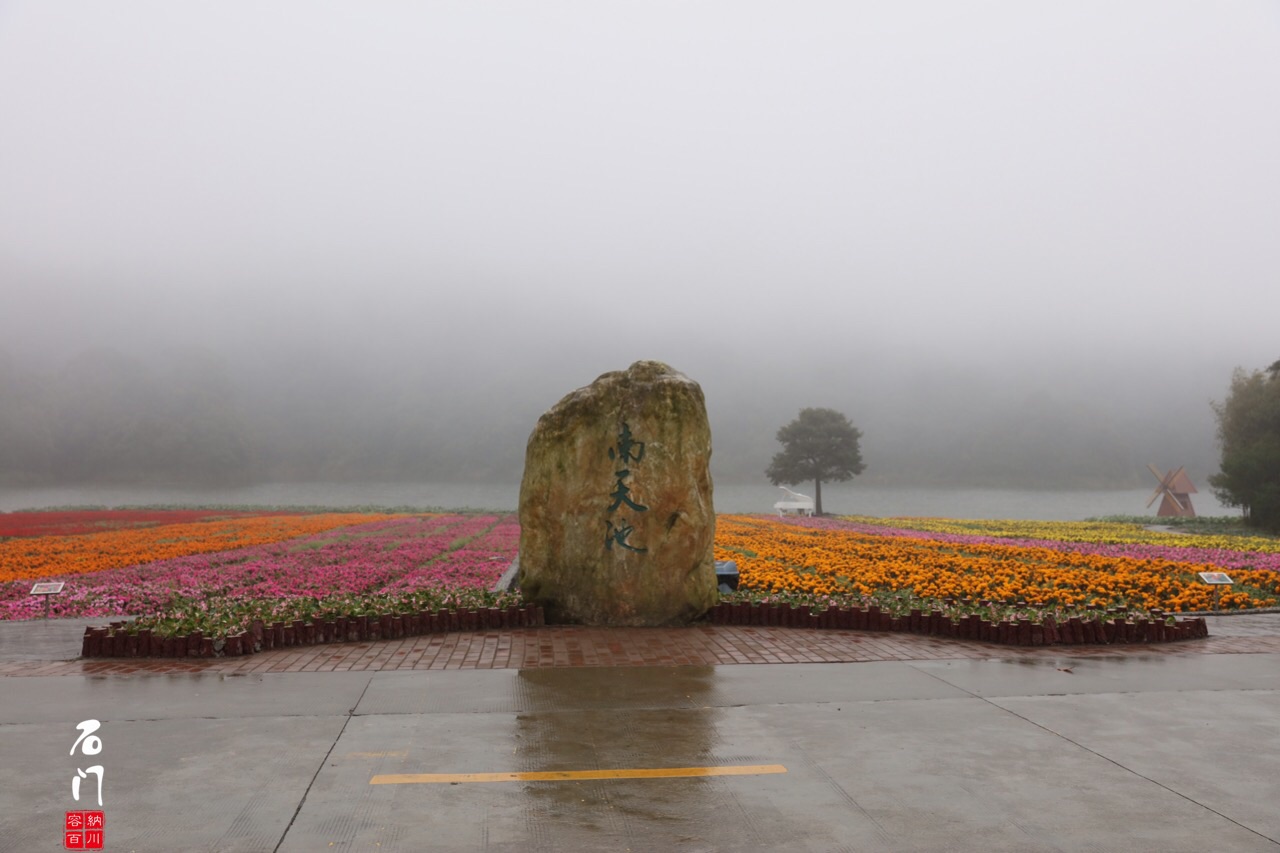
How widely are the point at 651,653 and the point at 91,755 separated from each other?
187 inches

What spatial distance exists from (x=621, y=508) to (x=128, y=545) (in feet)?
60.6

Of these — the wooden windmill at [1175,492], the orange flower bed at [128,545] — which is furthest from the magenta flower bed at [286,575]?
the wooden windmill at [1175,492]

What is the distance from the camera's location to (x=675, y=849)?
3.94m

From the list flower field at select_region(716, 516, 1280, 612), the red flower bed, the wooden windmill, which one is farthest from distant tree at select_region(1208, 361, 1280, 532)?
the red flower bed

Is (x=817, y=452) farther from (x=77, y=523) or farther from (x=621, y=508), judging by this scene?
(x=621, y=508)

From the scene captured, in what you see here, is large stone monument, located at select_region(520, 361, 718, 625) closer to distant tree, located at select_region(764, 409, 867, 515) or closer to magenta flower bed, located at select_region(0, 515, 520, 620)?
magenta flower bed, located at select_region(0, 515, 520, 620)

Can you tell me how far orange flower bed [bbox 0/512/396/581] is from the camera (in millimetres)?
17531

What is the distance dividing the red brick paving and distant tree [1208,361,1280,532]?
3008cm

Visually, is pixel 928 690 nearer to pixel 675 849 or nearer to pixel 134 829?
pixel 675 849

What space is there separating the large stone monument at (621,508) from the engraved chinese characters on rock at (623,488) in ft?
0.04

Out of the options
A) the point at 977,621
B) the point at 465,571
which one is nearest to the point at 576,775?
the point at 977,621

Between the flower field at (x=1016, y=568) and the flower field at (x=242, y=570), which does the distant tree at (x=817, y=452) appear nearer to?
the flower field at (x=1016, y=568)

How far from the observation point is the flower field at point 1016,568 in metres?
13.1

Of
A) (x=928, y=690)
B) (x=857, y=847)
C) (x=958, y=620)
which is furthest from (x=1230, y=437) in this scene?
(x=857, y=847)
